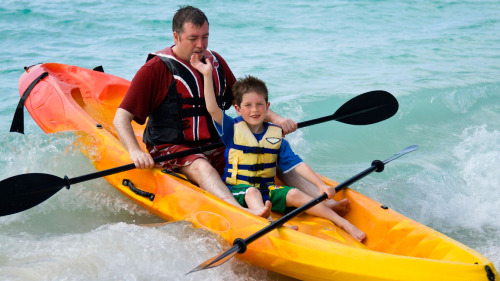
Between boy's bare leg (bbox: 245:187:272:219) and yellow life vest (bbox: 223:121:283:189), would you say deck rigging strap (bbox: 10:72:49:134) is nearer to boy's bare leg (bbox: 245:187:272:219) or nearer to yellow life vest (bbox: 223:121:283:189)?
yellow life vest (bbox: 223:121:283:189)

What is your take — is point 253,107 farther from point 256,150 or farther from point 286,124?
point 286,124

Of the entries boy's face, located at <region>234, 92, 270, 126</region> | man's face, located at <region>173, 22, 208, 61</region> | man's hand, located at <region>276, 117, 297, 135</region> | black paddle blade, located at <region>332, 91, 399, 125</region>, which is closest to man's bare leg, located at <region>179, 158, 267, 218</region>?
boy's face, located at <region>234, 92, 270, 126</region>

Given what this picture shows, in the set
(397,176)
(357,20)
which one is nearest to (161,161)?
(397,176)

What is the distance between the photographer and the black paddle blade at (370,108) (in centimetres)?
393

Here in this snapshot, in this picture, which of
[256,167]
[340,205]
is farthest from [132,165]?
[340,205]

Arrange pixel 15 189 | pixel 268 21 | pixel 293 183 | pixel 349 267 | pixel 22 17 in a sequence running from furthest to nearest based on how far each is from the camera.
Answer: pixel 268 21 → pixel 22 17 → pixel 293 183 → pixel 15 189 → pixel 349 267

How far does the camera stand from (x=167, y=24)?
34.7 ft

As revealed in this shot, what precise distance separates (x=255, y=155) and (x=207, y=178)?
0.32 meters

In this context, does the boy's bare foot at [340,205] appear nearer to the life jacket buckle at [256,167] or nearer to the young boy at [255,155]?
the young boy at [255,155]

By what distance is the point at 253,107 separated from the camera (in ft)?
10.4

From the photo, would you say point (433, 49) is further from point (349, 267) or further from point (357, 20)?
point (349, 267)

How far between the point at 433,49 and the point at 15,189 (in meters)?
7.72

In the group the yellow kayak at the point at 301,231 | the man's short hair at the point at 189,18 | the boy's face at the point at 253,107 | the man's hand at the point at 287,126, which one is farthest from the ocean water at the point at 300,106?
the man's short hair at the point at 189,18

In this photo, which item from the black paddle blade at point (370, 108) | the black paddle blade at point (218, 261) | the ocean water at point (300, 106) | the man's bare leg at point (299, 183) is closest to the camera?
the black paddle blade at point (218, 261)
